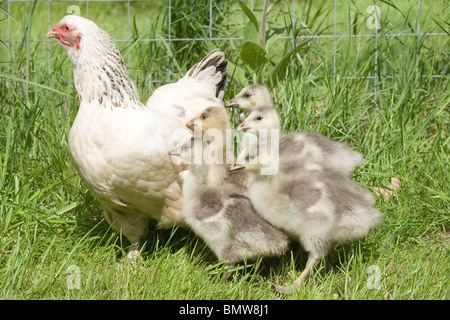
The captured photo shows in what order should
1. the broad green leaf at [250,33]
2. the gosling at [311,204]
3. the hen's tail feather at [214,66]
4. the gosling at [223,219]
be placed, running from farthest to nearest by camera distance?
the broad green leaf at [250,33] < the hen's tail feather at [214,66] < the gosling at [223,219] < the gosling at [311,204]

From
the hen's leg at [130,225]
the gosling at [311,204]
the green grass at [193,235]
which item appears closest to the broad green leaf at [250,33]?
the green grass at [193,235]

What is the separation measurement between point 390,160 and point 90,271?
216cm

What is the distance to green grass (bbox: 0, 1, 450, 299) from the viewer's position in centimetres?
330

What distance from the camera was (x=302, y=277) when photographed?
336cm

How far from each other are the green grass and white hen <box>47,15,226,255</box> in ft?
0.81

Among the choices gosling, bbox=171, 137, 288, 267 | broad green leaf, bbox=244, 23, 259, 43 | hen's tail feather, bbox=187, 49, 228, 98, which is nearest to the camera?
gosling, bbox=171, 137, 288, 267

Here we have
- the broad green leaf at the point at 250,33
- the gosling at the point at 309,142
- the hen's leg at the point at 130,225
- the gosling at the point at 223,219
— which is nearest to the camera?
the gosling at the point at 223,219

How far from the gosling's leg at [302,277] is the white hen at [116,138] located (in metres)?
0.73

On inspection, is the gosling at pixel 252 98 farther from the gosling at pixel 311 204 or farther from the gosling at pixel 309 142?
the gosling at pixel 311 204

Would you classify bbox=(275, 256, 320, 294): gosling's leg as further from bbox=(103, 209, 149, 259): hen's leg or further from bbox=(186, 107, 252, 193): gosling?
bbox=(103, 209, 149, 259): hen's leg

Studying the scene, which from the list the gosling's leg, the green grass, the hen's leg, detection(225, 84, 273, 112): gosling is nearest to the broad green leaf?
the green grass

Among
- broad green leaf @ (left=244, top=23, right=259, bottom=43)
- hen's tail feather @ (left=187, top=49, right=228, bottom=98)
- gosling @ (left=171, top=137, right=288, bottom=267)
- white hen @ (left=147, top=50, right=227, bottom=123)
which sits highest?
broad green leaf @ (left=244, top=23, right=259, bottom=43)

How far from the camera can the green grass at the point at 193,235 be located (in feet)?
10.8
